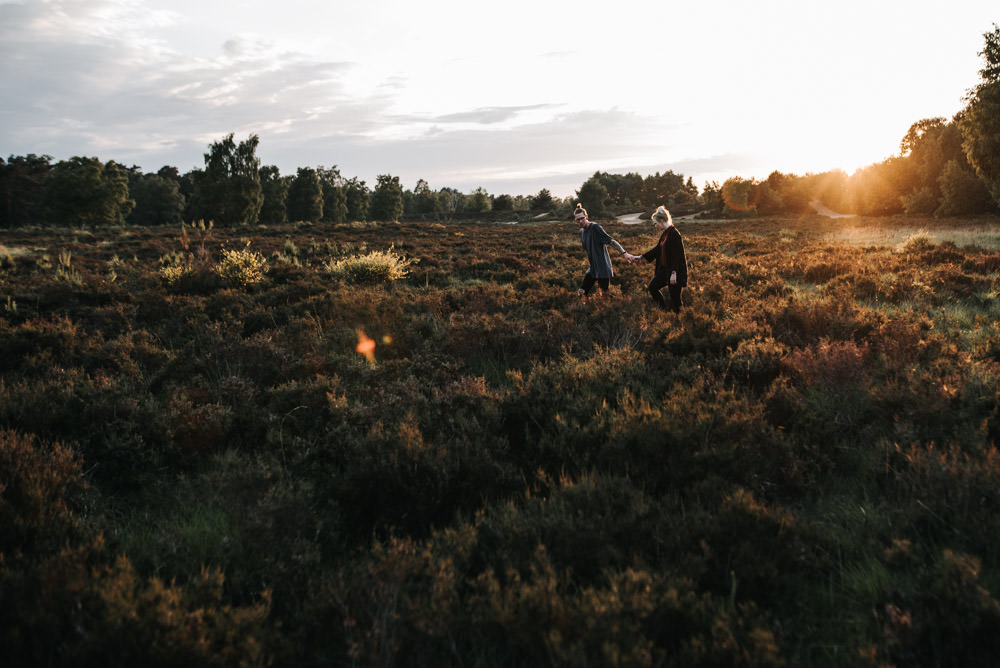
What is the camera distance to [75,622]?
1964mm

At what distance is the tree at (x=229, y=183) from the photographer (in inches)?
1774

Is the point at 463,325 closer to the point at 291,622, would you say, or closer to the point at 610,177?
the point at 291,622

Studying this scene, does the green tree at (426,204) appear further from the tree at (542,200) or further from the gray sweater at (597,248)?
the gray sweater at (597,248)

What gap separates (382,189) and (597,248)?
71648 millimetres

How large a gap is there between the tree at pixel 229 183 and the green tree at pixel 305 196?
23.1 metres

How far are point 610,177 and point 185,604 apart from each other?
5248 inches

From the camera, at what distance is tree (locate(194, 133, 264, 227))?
45062 millimetres

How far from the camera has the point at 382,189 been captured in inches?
2940

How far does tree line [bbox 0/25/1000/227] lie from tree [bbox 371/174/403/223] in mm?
179

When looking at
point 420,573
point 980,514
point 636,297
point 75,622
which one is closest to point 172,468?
point 75,622

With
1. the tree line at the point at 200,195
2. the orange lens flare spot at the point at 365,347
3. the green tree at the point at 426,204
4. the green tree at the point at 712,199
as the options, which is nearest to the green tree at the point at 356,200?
the tree line at the point at 200,195

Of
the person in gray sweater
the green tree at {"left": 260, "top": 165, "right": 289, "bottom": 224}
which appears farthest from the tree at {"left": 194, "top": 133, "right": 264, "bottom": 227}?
the person in gray sweater

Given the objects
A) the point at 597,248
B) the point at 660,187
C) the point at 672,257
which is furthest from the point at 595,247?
the point at 660,187

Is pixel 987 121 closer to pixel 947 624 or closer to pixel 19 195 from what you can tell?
pixel 947 624
